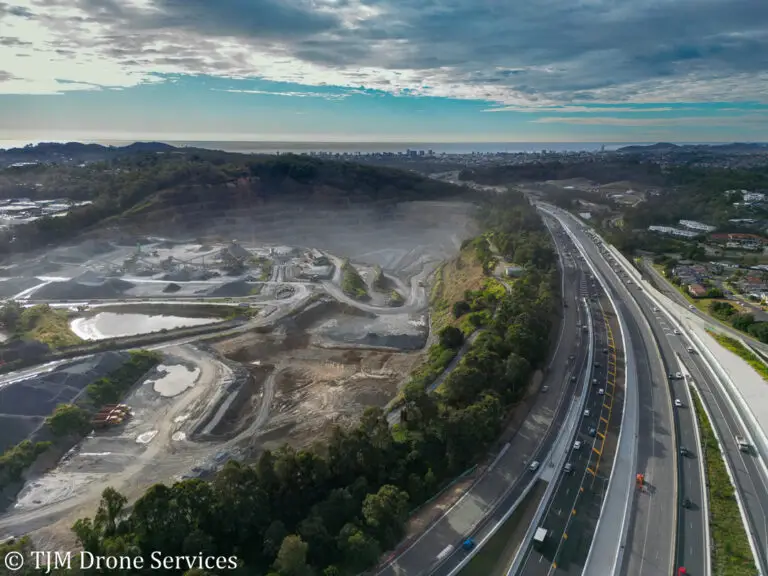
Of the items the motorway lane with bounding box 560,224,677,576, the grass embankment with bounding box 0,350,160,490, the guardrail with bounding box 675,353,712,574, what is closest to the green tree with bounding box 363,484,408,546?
the motorway lane with bounding box 560,224,677,576

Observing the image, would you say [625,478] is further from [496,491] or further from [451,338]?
[451,338]

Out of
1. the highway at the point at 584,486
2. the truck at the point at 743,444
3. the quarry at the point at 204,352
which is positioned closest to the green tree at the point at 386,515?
the highway at the point at 584,486

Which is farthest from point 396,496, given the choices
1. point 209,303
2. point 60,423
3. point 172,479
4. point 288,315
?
point 209,303

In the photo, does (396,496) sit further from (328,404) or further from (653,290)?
(653,290)

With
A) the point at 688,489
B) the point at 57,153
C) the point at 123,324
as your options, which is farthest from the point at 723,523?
the point at 57,153

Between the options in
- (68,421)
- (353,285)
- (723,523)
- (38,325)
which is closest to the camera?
(723,523)
